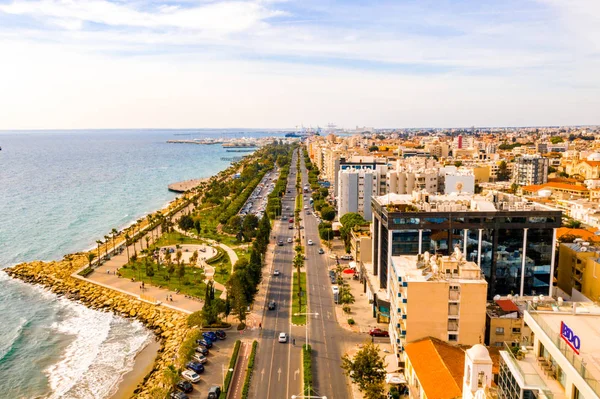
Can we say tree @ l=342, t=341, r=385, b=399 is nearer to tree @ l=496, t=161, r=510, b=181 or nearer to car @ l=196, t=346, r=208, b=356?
Answer: car @ l=196, t=346, r=208, b=356

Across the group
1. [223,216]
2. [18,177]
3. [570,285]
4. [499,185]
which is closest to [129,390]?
[570,285]

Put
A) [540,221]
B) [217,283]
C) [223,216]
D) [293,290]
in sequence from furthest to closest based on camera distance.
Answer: [223,216] < [217,283] < [293,290] < [540,221]

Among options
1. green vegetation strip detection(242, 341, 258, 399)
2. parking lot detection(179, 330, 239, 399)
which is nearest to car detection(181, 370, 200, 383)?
parking lot detection(179, 330, 239, 399)

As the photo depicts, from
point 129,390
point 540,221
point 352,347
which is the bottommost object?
point 129,390

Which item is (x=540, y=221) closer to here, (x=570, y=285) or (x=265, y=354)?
(x=570, y=285)

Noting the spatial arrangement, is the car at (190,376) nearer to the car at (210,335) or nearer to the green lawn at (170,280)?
the car at (210,335)

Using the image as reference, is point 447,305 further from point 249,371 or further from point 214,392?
point 214,392
